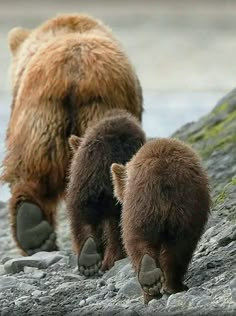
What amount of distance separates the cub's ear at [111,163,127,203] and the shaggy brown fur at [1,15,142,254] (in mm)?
1408

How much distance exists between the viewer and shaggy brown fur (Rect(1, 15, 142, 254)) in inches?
319

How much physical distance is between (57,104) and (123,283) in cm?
168

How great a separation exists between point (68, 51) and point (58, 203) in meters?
0.97

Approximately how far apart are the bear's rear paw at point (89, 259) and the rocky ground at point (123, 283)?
0.18 ft

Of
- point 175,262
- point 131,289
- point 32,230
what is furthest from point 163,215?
point 32,230

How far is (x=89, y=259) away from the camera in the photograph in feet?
23.4

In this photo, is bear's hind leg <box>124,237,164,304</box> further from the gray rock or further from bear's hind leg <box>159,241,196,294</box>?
the gray rock

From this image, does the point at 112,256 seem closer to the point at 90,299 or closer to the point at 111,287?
the point at 111,287

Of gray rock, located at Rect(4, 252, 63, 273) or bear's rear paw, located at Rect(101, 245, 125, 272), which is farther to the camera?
gray rock, located at Rect(4, 252, 63, 273)

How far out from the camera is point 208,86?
61.0 ft

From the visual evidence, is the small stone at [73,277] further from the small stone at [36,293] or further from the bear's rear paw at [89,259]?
the small stone at [36,293]

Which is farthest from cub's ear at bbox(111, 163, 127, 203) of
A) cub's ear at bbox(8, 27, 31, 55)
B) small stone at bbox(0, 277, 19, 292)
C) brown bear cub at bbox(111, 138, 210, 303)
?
cub's ear at bbox(8, 27, 31, 55)

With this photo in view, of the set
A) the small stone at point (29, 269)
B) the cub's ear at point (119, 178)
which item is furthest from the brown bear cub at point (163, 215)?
the small stone at point (29, 269)

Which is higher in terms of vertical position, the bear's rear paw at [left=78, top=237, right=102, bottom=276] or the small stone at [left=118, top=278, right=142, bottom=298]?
the bear's rear paw at [left=78, top=237, right=102, bottom=276]
